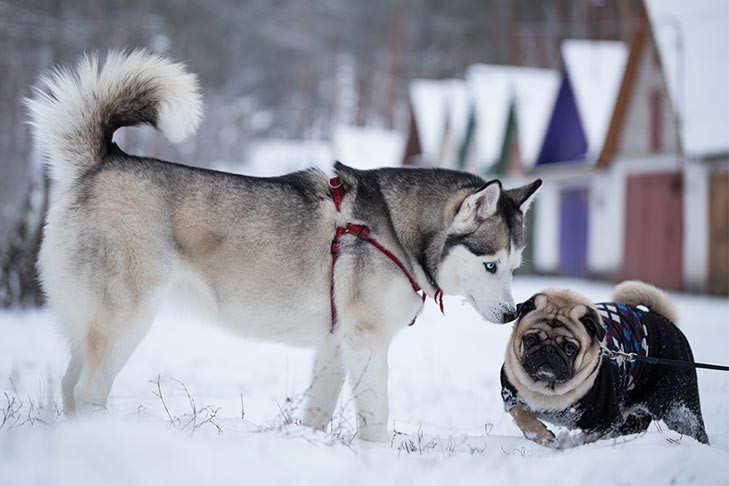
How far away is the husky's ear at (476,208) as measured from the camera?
3.89 meters

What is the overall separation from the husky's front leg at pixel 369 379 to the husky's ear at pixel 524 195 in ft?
3.78

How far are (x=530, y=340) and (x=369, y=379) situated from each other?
913 mm

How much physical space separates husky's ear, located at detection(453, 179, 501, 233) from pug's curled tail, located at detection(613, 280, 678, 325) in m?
1.39

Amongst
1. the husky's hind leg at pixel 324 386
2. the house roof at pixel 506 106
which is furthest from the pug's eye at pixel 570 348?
the house roof at pixel 506 106

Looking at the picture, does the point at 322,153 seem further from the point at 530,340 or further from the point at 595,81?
the point at 530,340

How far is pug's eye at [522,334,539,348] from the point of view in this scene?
3.86 meters

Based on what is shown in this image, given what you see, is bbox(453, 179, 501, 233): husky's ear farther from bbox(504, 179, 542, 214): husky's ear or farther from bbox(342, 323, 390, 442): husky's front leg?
bbox(342, 323, 390, 442): husky's front leg

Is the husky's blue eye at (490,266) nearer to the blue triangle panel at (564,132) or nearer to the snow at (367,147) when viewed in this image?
the blue triangle panel at (564,132)

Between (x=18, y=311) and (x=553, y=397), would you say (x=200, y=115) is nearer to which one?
(x=553, y=397)

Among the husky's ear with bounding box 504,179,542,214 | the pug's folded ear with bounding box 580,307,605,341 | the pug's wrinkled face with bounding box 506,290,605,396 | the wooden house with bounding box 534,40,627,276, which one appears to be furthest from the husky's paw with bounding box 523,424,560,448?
the wooden house with bounding box 534,40,627,276

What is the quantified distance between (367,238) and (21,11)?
11880 millimetres

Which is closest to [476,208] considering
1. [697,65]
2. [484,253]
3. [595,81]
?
[484,253]

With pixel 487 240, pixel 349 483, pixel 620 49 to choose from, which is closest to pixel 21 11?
pixel 487 240

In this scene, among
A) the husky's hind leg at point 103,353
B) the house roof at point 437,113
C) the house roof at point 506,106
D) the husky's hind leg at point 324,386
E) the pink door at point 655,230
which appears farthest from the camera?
the house roof at point 437,113
